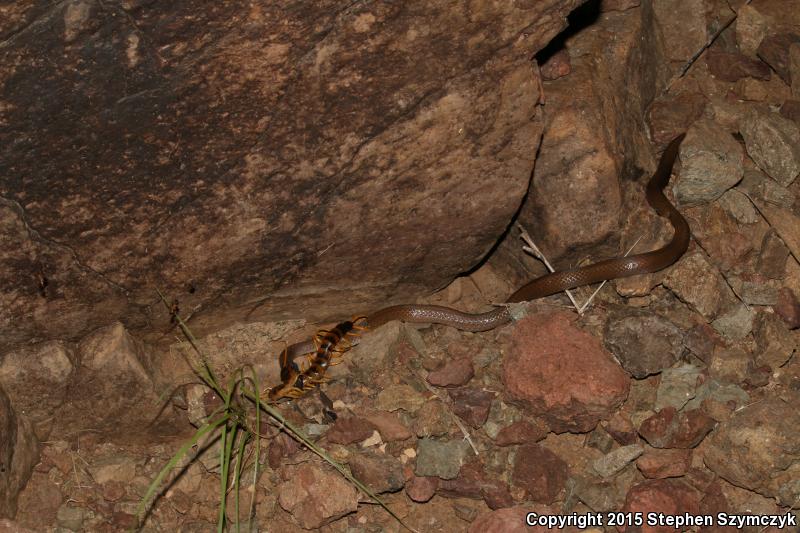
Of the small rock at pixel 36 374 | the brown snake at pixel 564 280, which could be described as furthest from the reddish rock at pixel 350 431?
the small rock at pixel 36 374

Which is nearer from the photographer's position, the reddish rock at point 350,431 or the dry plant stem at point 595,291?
the reddish rock at point 350,431

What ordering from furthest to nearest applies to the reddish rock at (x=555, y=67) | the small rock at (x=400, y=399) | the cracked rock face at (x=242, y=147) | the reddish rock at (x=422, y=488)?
the reddish rock at (x=555, y=67) < the small rock at (x=400, y=399) < the reddish rock at (x=422, y=488) < the cracked rock face at (x=242, y=147)

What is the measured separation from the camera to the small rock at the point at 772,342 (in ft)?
15.5

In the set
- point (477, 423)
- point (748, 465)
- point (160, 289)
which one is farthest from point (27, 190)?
point (748, 465)

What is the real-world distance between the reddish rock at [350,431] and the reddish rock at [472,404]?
54cm

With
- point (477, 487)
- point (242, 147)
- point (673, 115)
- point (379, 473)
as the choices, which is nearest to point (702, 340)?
point (477, 487)

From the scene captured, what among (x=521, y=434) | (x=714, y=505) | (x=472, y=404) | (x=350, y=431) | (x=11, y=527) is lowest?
(x=714, y=505)

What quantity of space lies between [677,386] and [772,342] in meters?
0.65

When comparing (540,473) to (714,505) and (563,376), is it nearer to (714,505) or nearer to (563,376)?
(563,376)

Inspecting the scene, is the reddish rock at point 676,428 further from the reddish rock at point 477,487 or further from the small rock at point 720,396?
the reddish rock at point 477,487

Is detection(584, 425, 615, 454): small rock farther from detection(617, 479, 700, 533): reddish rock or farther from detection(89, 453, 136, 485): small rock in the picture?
detection(89, 453, 136, 485): small rock

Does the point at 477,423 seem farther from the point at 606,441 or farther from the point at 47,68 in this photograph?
the point at 47,68

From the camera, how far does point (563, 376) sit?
4.59 meters

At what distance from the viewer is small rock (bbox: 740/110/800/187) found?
548 centimetres
